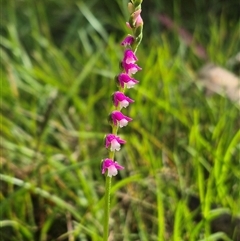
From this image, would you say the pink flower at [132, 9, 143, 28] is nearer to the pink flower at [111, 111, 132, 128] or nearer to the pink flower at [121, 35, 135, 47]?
the pink flower at [121, 35, 135, 47]

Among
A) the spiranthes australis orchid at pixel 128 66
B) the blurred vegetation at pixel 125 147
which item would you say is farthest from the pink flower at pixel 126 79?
the blurred vegetation at pixel 125 147

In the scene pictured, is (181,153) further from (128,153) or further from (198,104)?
(198,104)

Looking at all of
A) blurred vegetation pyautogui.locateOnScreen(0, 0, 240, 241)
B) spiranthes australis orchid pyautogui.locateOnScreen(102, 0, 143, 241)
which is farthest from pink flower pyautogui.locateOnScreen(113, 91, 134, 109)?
blurred vegetation pyautogui.locateOnScreen(0, 0, 240, 241)

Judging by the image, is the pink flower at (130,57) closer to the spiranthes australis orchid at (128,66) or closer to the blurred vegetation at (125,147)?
the spiranthes australis orchid at (128,66)

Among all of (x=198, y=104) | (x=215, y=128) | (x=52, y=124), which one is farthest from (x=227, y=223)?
(x=52, y=124)

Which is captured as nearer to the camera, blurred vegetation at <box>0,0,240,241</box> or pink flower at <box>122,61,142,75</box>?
pink flower at <box>122,61,142,75</box>

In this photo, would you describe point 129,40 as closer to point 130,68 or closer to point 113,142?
point 130,68
